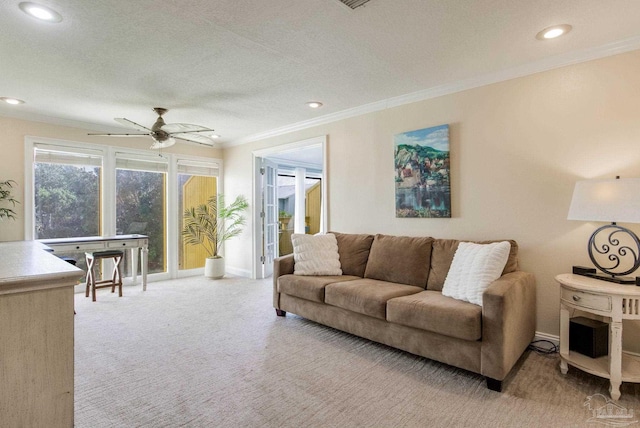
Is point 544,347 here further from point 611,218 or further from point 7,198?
point 7,198

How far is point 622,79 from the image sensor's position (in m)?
2.46

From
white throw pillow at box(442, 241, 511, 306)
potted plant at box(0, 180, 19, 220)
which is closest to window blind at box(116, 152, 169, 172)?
potted plant at box(0, 180, 19, 220)

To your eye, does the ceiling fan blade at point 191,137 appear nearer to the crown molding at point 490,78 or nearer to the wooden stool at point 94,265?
the crown molding at point 490,78

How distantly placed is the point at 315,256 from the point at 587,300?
2325 mm

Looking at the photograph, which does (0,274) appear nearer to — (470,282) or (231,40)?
(231,40)

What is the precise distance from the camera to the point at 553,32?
7.52 feet

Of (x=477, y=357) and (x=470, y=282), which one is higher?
(x=470, y=282)

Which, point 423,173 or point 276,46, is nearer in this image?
point 276,46

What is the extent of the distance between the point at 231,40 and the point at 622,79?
2.92 m

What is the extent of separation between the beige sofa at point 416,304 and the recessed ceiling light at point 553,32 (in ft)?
5.19

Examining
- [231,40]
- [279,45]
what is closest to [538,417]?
[279,45]

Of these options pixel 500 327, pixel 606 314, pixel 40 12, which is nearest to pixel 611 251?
pixel 606 314

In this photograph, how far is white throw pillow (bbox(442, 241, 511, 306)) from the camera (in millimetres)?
2410

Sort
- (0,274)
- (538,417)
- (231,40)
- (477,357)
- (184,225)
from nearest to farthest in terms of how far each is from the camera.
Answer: (0,274) < (538,417) < (477,357) < (231,40) < (184,225)
